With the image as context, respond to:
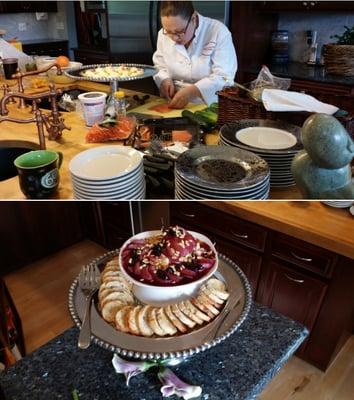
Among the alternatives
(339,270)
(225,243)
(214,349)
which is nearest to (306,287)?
(339,270)

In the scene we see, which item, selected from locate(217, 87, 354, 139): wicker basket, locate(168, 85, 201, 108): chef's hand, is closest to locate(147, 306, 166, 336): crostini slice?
locate(217, 87, 354, 139): wicker basket

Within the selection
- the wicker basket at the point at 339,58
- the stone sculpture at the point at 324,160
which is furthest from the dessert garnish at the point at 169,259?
the wicker basket at the point at 339,58

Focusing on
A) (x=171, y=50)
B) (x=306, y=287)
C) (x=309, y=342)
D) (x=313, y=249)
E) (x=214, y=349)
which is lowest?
(x=309, y=342)

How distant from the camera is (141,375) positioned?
43 centimetres

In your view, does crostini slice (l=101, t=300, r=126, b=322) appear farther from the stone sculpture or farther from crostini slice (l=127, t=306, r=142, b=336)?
the stone sculpture

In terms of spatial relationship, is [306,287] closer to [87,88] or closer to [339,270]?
[339,270]

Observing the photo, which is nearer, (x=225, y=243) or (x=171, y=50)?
(x=171, y=50)

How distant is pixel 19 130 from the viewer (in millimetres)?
699

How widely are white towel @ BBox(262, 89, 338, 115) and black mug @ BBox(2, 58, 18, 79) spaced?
0.62 metres

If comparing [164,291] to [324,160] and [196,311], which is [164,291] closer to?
[196,311]

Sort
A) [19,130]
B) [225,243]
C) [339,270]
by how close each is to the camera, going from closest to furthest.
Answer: [19,130] < [339,270] < [225,243]

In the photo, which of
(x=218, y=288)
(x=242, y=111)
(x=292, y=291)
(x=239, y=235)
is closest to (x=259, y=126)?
(x=242, y=111)

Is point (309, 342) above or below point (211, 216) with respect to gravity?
below

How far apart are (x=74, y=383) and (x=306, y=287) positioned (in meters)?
0.67
